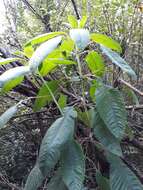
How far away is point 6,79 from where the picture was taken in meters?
0.89

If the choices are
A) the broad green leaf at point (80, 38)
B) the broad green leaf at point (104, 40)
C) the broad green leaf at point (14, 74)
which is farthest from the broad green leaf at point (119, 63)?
the broad green leaf at point (14, 74)

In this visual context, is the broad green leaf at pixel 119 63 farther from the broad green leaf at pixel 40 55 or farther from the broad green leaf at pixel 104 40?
the broad green leaf at pixel 40 55

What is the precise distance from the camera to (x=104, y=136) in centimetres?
94

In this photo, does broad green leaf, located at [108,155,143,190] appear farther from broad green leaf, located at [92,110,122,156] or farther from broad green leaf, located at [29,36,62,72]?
broad green leaf, located at [29,36,62,72]

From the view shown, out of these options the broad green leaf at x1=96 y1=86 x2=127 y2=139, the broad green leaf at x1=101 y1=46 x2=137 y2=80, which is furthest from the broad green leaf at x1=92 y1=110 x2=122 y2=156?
the broad green leaf at x1=101 y1=46 x2=137 y2=80

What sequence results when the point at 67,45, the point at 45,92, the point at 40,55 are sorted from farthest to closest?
the point at 45,92, the point at 67,45, the point at 40,55

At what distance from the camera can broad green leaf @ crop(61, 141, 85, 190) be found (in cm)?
90

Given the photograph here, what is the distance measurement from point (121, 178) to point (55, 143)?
0.22m

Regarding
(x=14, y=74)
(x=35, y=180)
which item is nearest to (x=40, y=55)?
(x=14, y=74)

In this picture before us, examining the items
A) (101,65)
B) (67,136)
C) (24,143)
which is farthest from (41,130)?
(67,136)

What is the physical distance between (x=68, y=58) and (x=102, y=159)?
0.38 metres

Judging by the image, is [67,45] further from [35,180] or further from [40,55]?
[35,180]

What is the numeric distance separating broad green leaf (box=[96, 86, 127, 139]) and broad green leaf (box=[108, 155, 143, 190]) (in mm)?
117

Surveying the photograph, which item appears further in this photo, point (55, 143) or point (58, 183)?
point (58, 183)
